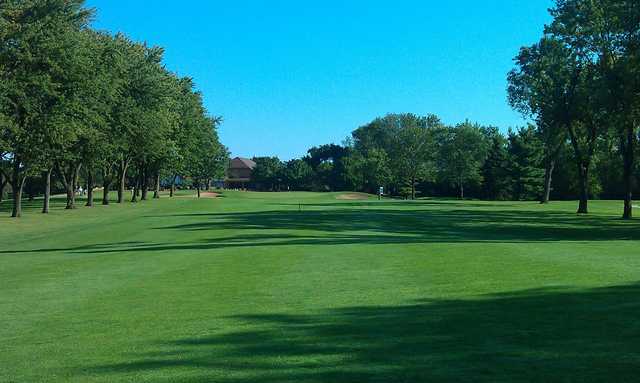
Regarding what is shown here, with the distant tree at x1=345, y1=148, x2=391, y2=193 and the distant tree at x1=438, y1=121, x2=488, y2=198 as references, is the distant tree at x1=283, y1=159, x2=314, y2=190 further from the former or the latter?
the distant tree at x1=438, y1=121, x2=488, y2=198

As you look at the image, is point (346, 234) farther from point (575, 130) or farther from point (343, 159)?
point (343, 159)

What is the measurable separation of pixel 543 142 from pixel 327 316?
73.5 metres

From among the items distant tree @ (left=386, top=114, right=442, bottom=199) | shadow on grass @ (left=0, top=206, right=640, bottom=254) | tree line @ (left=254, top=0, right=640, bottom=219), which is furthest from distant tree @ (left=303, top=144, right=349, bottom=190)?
shadow on grass @ (left=0, top=206, right=640, bottom=254)

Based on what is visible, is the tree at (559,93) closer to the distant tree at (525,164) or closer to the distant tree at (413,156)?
the distant tree at (525,164)

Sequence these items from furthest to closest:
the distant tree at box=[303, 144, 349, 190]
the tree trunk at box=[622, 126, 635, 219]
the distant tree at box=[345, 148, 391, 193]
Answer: the distant tree at box=[303, 144, 349, 190] < the distant tree at box=[345, 148, 391, 193] < the tree trunk at box=[622, 126, 635, 219]

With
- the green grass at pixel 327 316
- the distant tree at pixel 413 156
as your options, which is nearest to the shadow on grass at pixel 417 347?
the green grass at pixel 327 316

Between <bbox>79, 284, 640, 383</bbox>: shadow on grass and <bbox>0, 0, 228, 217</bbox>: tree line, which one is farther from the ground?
<bbox>0, 0, 228, 217</bbox>: tree line

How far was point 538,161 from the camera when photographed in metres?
99.9

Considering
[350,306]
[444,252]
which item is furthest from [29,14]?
[350,306]

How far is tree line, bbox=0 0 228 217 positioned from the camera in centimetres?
4469

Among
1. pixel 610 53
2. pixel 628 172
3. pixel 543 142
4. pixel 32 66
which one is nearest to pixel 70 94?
pixel 32 66

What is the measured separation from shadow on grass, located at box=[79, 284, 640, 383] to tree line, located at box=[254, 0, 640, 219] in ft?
87.4

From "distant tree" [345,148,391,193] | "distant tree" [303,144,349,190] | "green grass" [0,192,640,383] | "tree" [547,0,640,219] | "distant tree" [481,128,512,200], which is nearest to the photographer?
"green grass" [0,192,640,383]

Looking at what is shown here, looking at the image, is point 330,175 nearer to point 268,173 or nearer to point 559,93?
point 268,173
